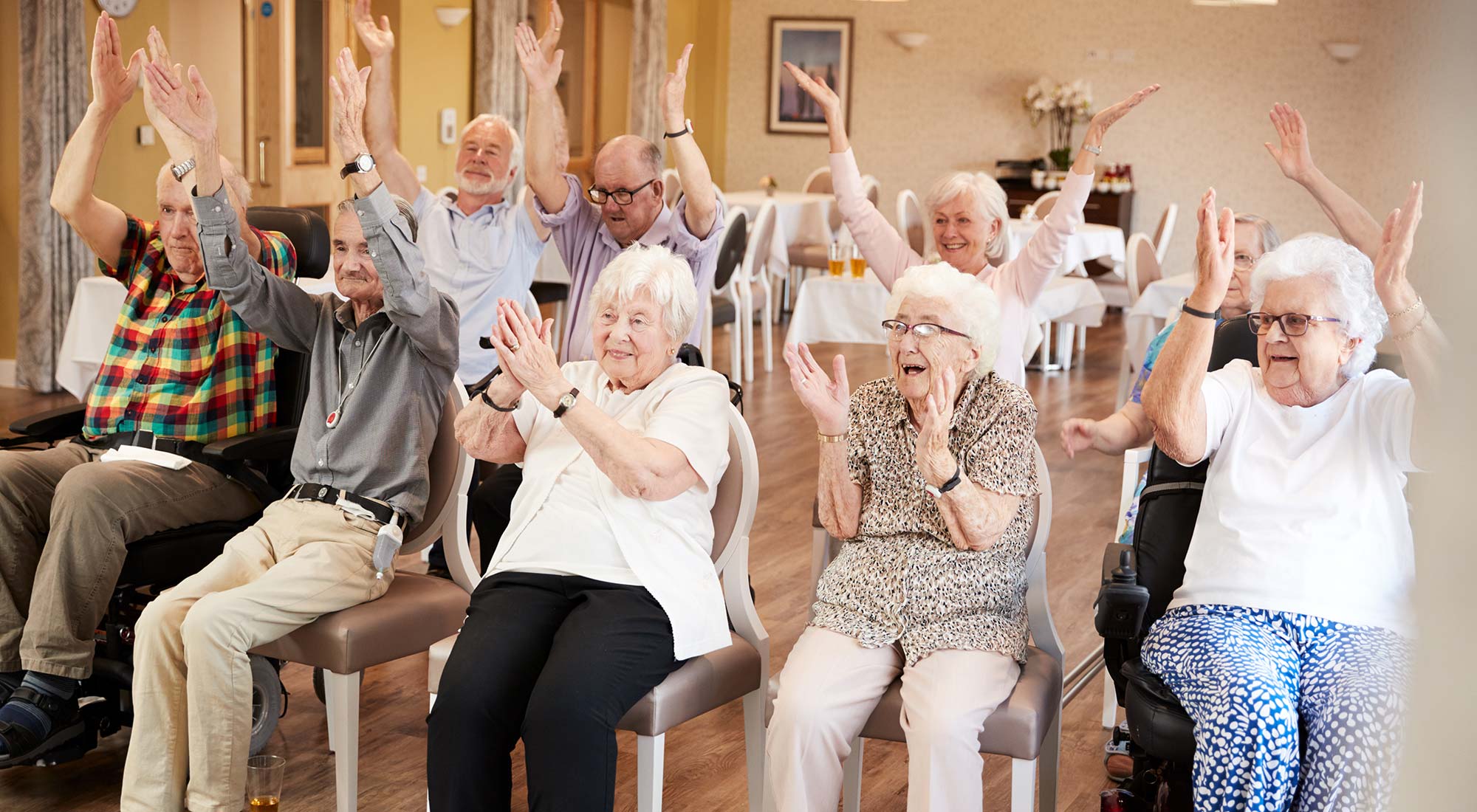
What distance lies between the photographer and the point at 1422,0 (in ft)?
0.96

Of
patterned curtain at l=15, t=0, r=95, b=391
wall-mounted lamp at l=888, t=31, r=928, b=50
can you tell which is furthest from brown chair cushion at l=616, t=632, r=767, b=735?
wall-mounted lamp at l=888, t=31, r=928, b=50

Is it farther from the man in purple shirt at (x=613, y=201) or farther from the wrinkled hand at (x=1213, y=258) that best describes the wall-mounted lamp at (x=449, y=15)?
the wrinkled hand at (x=1213, y=258)

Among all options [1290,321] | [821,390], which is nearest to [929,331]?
[821,390]

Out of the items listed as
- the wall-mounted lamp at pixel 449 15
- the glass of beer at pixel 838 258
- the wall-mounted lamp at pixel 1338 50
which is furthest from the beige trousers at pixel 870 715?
the wall-mounted lamp at pixel 1338 50

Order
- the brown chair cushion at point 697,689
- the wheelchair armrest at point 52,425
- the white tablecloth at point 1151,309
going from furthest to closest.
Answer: the white tablecloth at point 1151,309
the wheelchair armrest at point 52,425
the brown chair cushion at point 697,689

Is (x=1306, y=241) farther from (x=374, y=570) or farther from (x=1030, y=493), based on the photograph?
(x=374, y=570)

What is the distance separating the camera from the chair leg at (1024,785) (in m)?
2.11

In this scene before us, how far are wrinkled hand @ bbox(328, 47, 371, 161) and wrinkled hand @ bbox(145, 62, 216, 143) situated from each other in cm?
26

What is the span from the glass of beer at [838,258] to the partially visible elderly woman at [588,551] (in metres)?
3.67

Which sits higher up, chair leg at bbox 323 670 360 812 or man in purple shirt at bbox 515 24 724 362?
man in purple shirt at bbox 515 24 724 362

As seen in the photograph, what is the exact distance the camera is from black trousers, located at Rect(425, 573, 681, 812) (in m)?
2.08

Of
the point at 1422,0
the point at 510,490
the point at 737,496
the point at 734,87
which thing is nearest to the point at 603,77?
the point at 734,87

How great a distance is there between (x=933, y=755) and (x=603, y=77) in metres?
10.0

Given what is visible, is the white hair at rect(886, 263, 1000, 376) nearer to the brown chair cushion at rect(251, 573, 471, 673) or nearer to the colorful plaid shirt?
the brown chair cushion at rect(251, 573, 471, 673)
